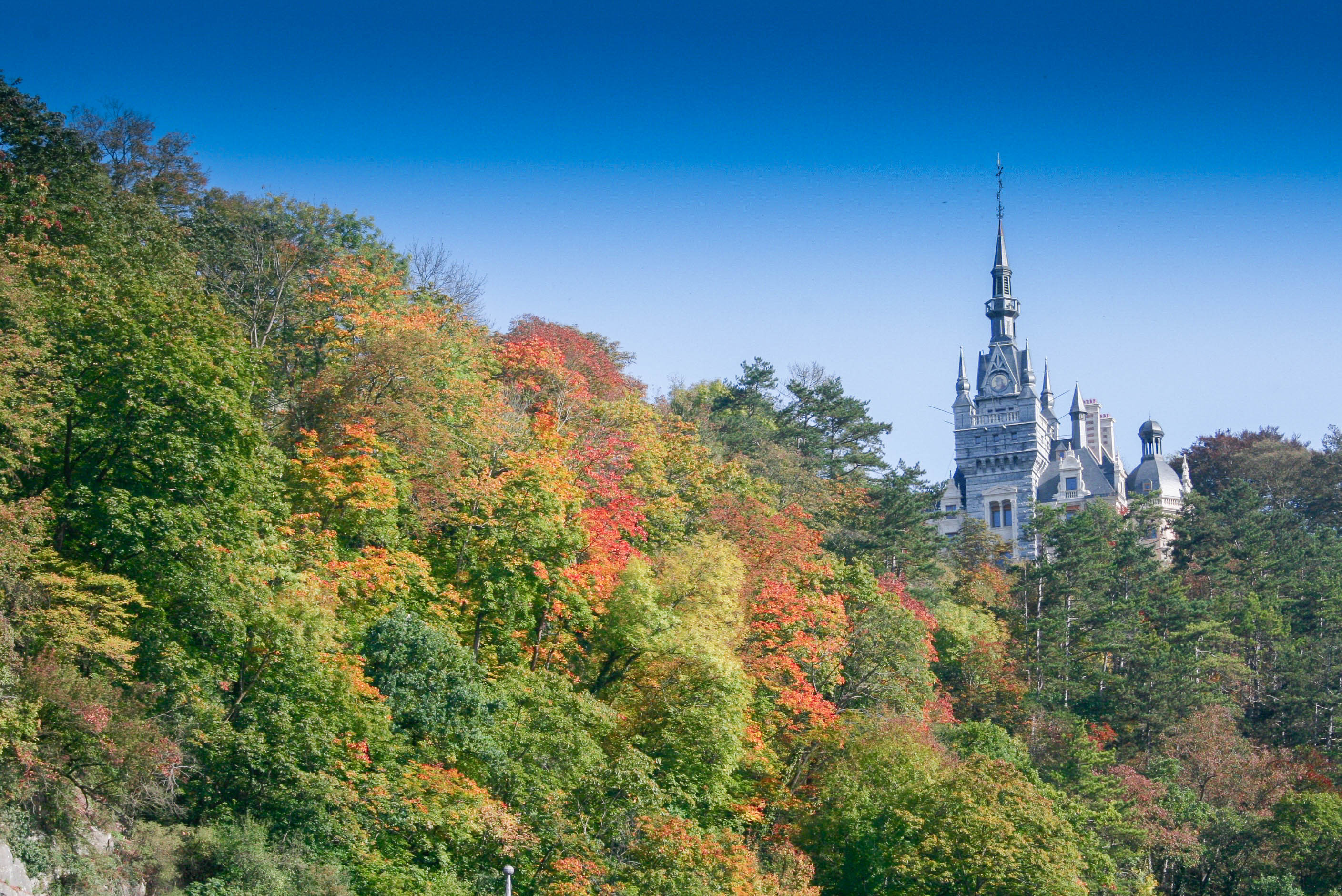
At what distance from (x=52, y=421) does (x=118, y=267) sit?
6263 mm

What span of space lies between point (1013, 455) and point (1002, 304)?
13787mm

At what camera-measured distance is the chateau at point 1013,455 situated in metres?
110

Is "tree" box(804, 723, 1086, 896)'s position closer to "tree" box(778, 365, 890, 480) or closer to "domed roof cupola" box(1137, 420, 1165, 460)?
"tree" box(778, 365, 890, 480)

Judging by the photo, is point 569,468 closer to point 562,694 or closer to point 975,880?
point 562,694

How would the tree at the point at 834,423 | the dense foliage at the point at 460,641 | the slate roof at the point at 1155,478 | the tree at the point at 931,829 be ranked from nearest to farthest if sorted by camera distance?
the dense foliage at the point at 460,641, the tree at the point at 931,829, the tree at the point at 834,423, the slate roof at the point at 1155,478

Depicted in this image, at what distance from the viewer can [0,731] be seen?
1923 cm

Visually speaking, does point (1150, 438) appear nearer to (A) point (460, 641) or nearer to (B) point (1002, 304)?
(B) point (1002, 304)

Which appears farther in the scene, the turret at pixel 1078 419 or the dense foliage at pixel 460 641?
the turret at pixel 1078 419

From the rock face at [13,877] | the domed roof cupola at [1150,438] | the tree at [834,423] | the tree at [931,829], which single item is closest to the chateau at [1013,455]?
the domed roof cupola at [1150,438]

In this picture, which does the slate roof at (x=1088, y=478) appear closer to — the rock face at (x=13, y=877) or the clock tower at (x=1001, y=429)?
the clock tower at (x=1001, y=429)

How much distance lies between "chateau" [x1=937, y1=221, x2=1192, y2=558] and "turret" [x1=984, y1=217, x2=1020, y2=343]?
0.19 feet

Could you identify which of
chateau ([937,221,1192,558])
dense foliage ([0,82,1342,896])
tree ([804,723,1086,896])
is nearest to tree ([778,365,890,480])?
dense foliage ([0,82,1342,896])

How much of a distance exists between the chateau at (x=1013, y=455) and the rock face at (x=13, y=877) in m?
91.9

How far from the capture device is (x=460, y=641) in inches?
1148
